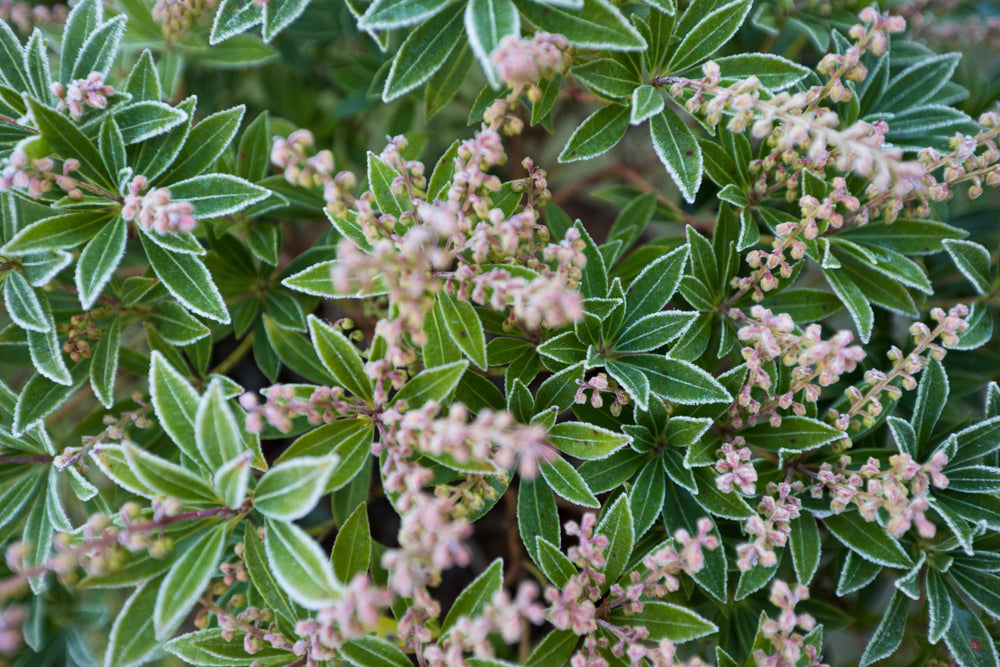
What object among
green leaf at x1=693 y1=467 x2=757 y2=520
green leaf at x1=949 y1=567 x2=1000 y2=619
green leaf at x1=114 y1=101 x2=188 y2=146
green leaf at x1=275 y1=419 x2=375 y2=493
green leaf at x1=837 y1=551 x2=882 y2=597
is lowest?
green leaf at x1=949 y1=567 x2=1000 y2=619

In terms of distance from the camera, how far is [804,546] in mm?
1213

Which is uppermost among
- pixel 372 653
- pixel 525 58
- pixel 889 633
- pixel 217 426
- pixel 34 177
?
pixel 525 58

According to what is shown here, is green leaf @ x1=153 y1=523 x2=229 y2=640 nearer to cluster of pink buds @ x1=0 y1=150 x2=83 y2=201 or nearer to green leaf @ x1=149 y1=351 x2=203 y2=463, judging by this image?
green leaf @ x1=149 y1=351 x2=203 y2=463

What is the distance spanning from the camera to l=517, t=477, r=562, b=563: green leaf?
3.94ft

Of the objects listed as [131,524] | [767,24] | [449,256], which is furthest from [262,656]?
[767,24]

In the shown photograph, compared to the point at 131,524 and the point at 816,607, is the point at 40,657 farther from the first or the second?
the point at 816,607

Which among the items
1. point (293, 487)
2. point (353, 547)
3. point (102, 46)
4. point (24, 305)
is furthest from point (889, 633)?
point (102, 46)

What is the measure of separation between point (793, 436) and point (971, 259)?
0.54 meters

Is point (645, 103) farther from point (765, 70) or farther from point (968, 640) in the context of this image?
point (968, 640)

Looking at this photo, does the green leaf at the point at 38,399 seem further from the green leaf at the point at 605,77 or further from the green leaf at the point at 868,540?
the green leaf at the point at 868,540

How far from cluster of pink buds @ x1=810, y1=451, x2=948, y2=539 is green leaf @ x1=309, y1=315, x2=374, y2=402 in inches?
30.2

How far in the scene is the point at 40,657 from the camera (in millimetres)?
1640

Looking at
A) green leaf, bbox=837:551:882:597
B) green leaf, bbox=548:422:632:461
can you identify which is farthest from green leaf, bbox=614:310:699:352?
green leaf, bbox=837:551:882:597

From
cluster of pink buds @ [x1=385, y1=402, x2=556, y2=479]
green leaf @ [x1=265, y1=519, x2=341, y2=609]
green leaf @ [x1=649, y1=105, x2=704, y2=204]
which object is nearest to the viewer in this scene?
cluster of pink buds @ [x1=385, y1=402, x2=556, y2=479]
